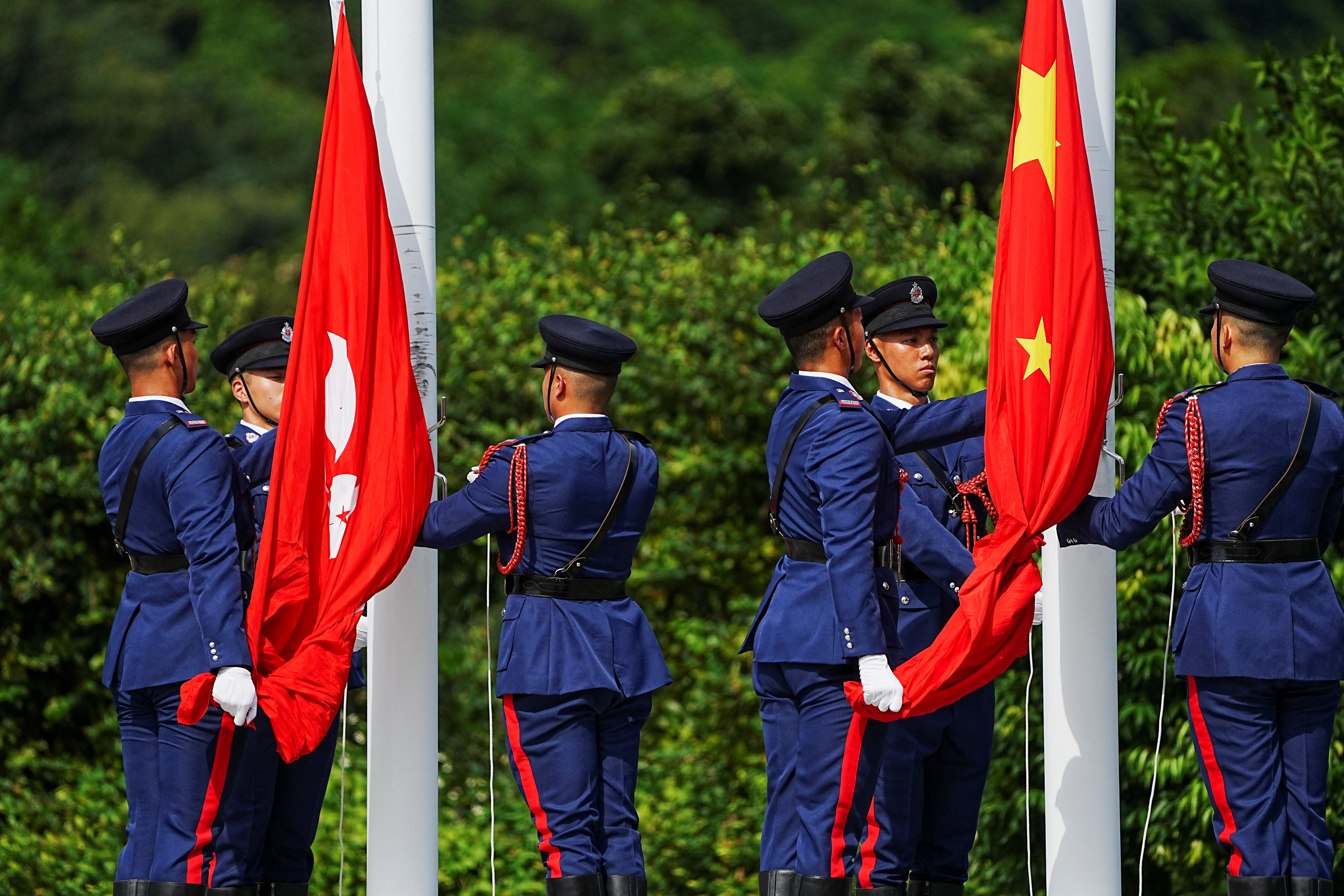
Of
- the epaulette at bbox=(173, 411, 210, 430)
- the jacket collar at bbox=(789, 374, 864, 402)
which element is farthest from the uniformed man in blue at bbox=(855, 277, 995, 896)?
the epaulette at bbox=(173, 411, 210, 430)

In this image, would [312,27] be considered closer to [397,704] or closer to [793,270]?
[793,270]

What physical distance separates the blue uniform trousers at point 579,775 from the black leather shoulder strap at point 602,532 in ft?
1.19

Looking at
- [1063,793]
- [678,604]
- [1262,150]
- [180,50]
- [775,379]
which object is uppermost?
[180,50]

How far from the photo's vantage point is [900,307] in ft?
18.3

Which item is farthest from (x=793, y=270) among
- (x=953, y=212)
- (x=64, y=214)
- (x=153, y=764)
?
(x=64, y=214)

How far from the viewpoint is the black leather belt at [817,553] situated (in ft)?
16.4

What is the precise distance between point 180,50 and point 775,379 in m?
23.8

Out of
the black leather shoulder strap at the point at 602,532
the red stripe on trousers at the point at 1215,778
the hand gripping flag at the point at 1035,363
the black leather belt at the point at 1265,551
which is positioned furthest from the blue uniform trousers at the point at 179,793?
the black leather belt at the point at 1265,551

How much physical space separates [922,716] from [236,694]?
2030 mm

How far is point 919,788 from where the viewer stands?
5375 millimetres

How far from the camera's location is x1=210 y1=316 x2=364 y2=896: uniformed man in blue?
5.17 metres

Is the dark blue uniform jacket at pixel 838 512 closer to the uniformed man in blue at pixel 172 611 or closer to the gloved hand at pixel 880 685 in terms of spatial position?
the gloved hand at pixel 880 685

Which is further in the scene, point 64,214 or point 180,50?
point 180,50

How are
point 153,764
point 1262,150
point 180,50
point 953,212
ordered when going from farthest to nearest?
point 180,50
point 953,212
point 1262,150
point 153,764
